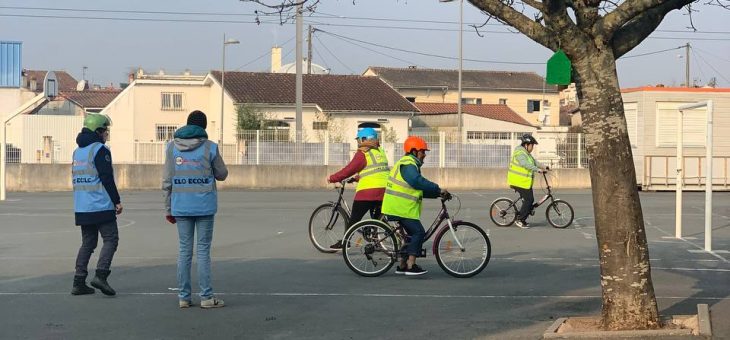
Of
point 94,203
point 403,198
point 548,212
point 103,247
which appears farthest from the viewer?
point 548,212

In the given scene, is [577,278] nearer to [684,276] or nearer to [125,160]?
[684,276]

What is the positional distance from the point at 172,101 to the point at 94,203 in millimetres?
49605

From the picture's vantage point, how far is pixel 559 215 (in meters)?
15.9

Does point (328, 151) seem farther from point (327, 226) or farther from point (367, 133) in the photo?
point (367, 133)

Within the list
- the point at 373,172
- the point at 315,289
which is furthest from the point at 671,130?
the point at 315,289

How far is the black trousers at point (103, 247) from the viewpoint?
8812 millimetres

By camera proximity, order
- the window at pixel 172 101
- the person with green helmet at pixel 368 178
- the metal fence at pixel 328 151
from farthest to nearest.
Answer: the window at pixel 172 101
the metal fence at pixel 328 151
the person with green helmet at pixel 368 178

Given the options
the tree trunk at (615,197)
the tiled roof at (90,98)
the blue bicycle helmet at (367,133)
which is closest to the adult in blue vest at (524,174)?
the blue bicycle helmet at (367,133)

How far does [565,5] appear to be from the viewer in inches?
259

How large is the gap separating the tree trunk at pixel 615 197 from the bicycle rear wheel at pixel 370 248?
383 centimetres

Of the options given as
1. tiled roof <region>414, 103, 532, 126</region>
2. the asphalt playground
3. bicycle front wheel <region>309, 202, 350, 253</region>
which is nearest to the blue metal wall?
tiled roof <region>414, 103, 532, 126</region>

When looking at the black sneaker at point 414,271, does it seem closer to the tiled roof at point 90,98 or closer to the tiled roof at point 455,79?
the tiled roof at point 90,98

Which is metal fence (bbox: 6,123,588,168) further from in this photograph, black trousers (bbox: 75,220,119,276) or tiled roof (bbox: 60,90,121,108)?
tiled roof (bbox: 60,90,121,108)

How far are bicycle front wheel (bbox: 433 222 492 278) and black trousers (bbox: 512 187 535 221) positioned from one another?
222 inches
